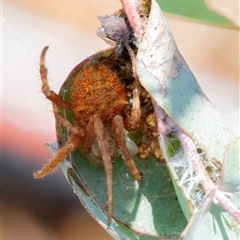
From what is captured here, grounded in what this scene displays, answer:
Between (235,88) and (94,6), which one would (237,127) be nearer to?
(235,88)

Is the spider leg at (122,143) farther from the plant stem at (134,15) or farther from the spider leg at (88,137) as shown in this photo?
the plant stem at (134,15)

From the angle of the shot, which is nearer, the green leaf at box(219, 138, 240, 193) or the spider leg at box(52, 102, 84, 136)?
the green leaf at box(219, 138, 240, 193)

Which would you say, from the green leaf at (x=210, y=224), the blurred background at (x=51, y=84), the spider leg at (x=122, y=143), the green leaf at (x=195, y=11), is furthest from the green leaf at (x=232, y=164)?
the green leaf at (x=195, y=11)

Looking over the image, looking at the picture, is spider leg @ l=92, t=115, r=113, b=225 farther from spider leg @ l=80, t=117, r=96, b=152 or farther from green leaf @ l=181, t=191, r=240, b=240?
green leaf @ l=181, t=191, r=240, b=240

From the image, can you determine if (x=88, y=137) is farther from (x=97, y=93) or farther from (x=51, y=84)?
(x=51, y=84)

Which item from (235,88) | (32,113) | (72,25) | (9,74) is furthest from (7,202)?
(235,88)

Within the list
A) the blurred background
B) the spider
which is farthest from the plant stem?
the blurred background

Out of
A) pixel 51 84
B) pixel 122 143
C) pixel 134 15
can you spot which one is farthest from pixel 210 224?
pixel 51 84
